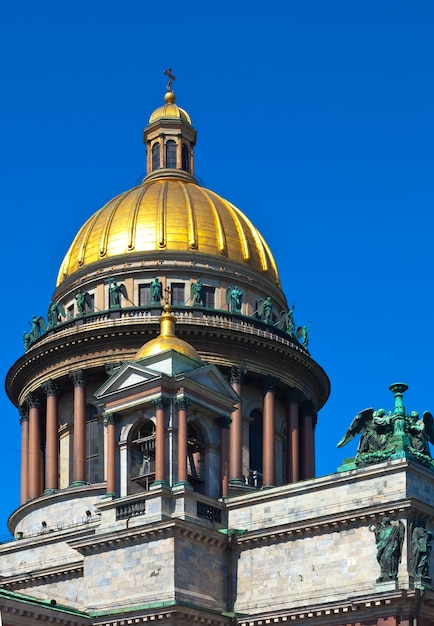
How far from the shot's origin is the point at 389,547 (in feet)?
167

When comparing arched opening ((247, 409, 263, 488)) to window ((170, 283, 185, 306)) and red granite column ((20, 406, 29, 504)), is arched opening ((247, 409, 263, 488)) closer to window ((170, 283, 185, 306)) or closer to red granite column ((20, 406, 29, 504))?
window ((170, 283, 185, 306))

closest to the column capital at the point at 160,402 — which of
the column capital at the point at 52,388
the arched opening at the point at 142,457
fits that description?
the arched opening at the point at 142,457

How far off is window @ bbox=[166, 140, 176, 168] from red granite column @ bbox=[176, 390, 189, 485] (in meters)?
28.5

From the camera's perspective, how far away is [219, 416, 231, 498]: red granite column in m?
58.7

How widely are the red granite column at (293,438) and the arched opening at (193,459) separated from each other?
14.7 m

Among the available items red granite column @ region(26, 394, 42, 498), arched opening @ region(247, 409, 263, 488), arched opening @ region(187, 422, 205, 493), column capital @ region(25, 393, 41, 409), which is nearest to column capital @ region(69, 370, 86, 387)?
column capital @ region(25, 393, 41, 409)

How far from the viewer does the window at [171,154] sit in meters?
83.1

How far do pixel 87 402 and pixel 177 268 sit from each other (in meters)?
8.57

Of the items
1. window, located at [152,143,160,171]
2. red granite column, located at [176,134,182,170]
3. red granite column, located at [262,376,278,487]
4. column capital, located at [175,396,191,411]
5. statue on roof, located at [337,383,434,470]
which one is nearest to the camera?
statue on roof, located at [337,383,434,470]

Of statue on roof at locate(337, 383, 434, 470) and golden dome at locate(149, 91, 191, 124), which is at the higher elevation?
golden dome at locate(149, 91, 191, 124)

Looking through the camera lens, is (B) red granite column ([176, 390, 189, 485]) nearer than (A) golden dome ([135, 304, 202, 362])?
Yes

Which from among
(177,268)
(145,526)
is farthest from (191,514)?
(177,268)

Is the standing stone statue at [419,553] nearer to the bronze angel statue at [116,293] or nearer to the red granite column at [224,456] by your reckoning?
the red granite column at [224,456]

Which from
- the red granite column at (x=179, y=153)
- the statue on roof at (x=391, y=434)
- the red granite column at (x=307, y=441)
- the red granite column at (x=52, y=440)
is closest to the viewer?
the statue on roof at (x=391, y=434)
